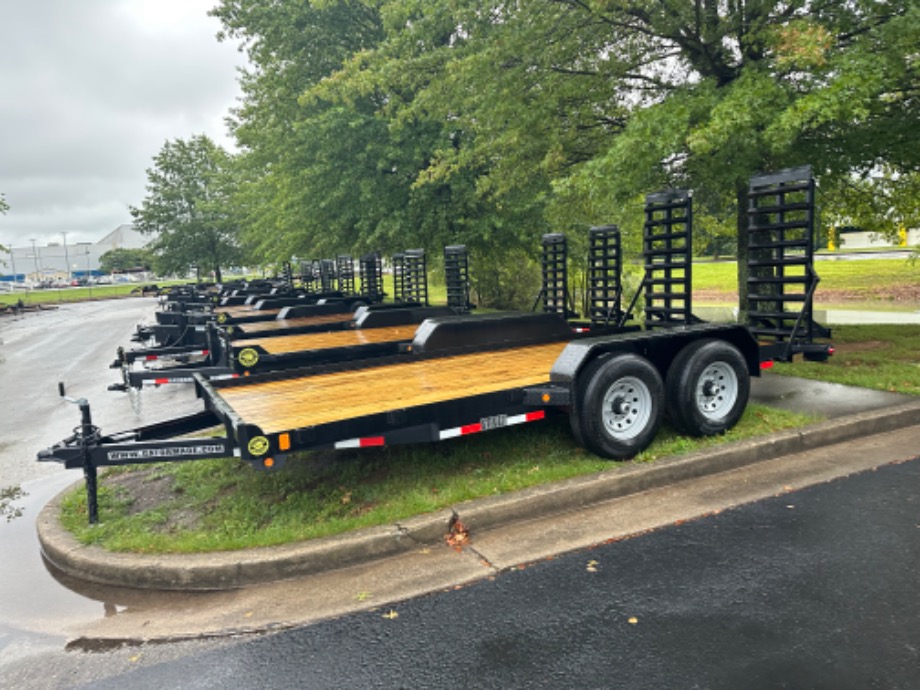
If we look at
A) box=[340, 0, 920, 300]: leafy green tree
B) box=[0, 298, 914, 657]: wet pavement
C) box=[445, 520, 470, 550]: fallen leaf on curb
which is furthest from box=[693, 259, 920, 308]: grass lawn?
box=[445, 520, 470, 550]: fallen leaf on curb

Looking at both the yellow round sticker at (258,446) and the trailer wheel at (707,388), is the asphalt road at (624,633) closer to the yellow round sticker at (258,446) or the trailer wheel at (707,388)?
the yellow round sticker at (258,446)

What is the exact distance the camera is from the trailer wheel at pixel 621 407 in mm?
5094

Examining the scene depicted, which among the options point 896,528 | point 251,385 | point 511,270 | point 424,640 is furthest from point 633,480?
point 511,270

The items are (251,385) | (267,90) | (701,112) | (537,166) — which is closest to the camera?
(251,385)

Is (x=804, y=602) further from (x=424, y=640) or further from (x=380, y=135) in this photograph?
(x=380, y=135)

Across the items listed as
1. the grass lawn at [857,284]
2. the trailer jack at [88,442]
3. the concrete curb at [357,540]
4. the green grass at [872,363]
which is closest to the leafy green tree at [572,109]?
the green grass at [872,363]

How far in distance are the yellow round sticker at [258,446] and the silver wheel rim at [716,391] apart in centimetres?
363

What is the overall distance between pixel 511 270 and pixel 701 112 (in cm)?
1255

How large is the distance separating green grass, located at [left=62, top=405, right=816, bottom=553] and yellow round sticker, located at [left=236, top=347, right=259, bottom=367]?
1117mm

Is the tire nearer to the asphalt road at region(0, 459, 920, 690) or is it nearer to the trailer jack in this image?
the asphalt road at region(0, 459, 920, 690)

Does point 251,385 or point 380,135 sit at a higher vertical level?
point 380,135

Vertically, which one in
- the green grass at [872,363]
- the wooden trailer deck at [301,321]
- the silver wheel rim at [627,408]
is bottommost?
the green grass at [872,363]

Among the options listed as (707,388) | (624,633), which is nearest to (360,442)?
(624,633)

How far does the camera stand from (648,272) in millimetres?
7184
